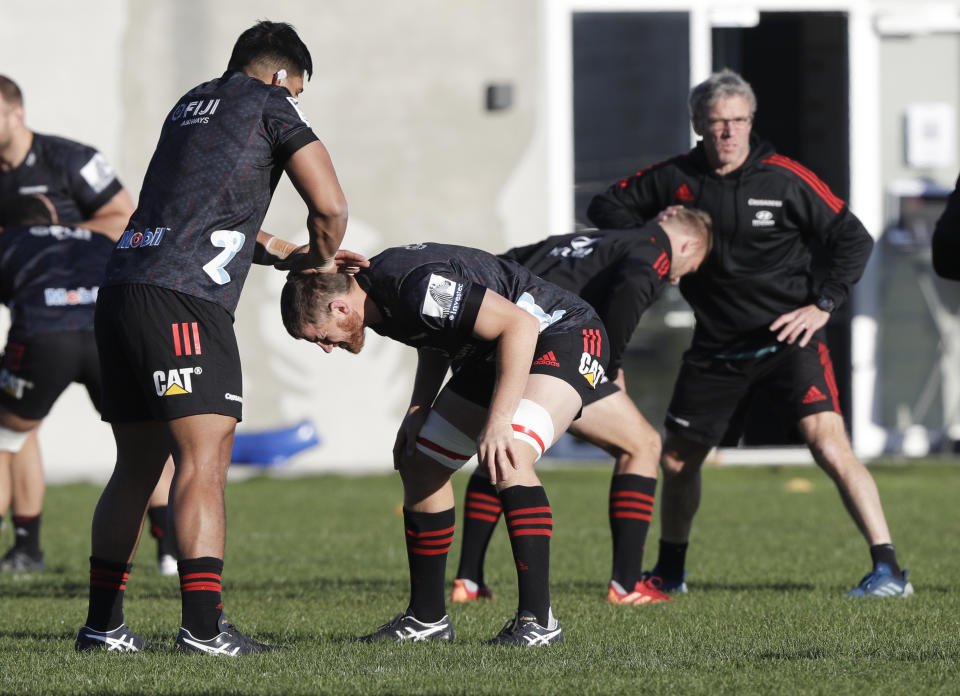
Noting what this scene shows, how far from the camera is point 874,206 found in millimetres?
12336

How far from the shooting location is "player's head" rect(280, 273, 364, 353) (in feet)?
13.9

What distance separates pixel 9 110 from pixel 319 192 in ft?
9.71

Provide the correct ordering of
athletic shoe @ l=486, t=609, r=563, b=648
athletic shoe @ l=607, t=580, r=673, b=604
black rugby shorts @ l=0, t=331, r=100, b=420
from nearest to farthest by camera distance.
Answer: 1. athletic shoe @ l=486, t=609, r=563, b=648
2. athletic shoe @ l=607, t=580, r=673, b=604
3. black rugby shorts @ l=0, t=331, r=100, b=420

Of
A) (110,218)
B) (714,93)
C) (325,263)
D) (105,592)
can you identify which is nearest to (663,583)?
(714,93)

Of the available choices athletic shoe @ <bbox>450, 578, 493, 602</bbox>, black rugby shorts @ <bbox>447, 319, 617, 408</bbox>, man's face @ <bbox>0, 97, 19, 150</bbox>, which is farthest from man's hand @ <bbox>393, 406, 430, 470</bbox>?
man's face @ <bbox>0, 97, 19, 150</bbox>

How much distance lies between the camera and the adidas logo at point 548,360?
4.48 m

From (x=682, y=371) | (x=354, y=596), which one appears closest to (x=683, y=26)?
(x=682, y=371)

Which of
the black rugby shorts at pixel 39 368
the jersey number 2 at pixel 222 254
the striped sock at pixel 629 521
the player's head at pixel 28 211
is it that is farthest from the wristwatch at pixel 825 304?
the player's head at pixel 28 211

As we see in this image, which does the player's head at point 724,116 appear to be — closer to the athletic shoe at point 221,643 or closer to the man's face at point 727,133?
the man's face at point 727,133

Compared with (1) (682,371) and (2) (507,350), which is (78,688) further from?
(1) (682,371)

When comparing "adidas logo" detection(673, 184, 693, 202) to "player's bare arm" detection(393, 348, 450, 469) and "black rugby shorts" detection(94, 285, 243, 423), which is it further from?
"black rugby shorts" detection(94, 285, 243, 423)

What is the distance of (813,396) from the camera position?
234 inches

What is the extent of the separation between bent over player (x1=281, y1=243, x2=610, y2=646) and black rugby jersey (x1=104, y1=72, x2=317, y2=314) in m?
0.24

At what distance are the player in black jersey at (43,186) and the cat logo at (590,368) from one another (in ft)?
9.37
